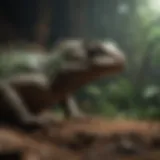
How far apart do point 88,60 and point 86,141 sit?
0.76 ft

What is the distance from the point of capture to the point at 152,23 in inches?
40.7

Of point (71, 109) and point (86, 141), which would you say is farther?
point (71, 109)

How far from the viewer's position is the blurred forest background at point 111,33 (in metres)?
1.00

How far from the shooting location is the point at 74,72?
3.55 ft

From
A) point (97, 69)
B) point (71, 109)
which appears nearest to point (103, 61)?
point (97, 69)

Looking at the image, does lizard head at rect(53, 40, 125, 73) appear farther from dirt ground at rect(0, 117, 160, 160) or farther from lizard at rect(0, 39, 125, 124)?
dirt ground at rect(0, 117, 160, 160)

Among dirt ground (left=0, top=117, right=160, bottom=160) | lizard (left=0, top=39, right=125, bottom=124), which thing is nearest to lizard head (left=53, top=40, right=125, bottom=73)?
lizard (left=0, top=39, right=125, bottom=124)

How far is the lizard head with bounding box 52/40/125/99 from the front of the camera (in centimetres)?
103

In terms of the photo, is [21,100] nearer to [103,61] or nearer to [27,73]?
[27,73]

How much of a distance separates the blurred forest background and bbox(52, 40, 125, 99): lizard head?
16 millimetres

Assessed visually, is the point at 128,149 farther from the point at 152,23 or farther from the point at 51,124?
the point at 152,23

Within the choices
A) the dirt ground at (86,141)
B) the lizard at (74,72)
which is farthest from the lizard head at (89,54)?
the dirt ground at (86,141)

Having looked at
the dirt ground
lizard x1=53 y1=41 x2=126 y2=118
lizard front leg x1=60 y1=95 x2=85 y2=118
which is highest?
lizard x1=53 y1=41 x2=126 y2=118

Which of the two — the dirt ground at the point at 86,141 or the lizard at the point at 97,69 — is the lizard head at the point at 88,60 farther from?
the dirt ground at the point at 86,141
